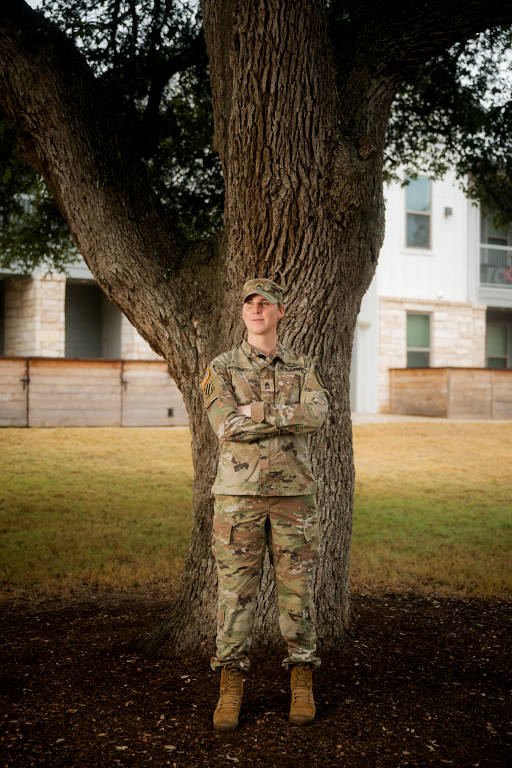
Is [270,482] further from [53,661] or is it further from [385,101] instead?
[385,101]

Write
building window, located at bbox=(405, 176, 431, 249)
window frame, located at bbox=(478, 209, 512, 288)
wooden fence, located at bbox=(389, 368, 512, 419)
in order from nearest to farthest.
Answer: wooden fence, located at bbox=(389, 368, 512, 419), building window, located at bbox=(405, 176, 431, 249), window frame, located at bbox=(478, 209, 512, 288)

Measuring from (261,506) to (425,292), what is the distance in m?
20.3

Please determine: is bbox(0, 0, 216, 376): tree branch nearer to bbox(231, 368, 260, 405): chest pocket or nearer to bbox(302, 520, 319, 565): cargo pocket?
bbox(231, 368, 260, 405): chest pocket

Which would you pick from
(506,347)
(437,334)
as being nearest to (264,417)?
(437,334)

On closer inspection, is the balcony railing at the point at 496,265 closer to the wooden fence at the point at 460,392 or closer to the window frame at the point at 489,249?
the window frame at the point at 489,249

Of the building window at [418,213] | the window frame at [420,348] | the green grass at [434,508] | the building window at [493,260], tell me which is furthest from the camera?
the building window at [493,260]

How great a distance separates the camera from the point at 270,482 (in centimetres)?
361

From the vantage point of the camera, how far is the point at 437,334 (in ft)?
76.0

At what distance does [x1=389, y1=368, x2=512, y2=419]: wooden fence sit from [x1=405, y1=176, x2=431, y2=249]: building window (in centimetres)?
419

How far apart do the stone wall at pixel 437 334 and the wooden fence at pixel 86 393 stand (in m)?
7.73

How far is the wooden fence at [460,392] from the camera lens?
19750 mm

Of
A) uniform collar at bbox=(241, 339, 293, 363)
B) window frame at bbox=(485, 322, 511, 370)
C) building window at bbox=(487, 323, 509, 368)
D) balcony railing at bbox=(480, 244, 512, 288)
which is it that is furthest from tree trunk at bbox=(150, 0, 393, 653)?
building window at bbox=(487, 323, 509, 368)

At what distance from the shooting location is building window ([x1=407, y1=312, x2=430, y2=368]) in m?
23.1

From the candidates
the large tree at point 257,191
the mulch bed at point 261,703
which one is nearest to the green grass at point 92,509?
the mulch bed at point 261,703
